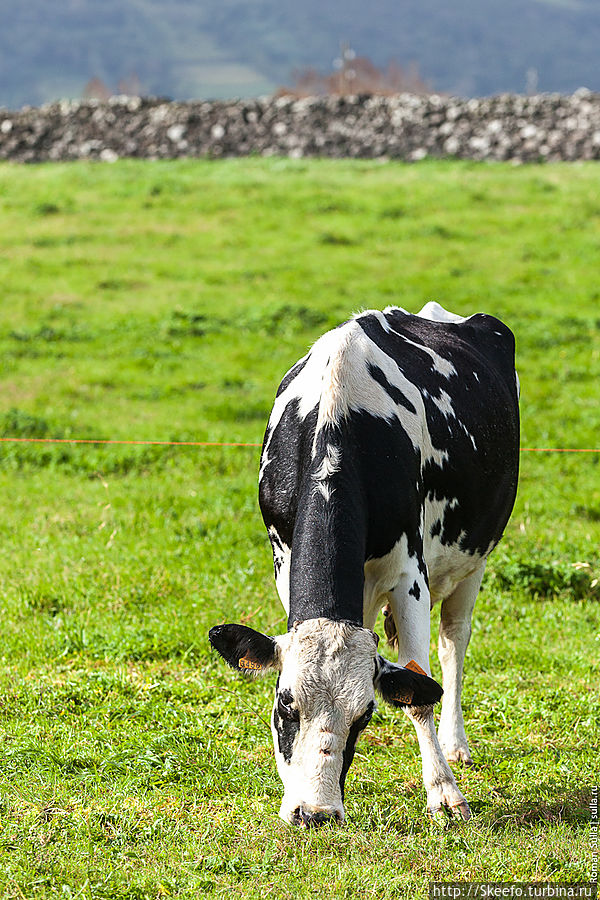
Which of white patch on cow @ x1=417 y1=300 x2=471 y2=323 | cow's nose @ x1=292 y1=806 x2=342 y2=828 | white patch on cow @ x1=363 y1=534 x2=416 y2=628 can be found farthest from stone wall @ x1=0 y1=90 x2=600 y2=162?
cow's nose @ x1=292 y1=806 x2=342 y2=828

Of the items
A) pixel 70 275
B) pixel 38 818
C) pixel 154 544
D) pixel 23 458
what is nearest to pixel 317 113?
pixel 70 275

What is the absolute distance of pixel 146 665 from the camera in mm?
6516

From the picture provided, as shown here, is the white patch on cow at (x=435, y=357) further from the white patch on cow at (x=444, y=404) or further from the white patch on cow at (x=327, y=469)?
the white patch on cow at (x=327, y=469)

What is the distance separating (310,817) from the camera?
12.1 ft

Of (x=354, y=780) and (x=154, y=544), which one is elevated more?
(x=154, y=544)

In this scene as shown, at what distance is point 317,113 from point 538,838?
2406 centimetres

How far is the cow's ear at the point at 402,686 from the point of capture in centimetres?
397

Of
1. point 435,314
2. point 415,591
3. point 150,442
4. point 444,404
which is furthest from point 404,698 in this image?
point 150,442

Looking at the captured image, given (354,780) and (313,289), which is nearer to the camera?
(354,780)

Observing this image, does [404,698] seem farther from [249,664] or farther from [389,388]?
[389,388]

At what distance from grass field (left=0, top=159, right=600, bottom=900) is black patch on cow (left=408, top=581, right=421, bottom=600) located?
3.51 ft

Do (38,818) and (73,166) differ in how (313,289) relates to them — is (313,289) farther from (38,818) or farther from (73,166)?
(38,818)

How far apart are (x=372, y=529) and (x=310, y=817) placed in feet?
4.22

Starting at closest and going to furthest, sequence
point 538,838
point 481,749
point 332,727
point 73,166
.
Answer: point 332,727 → point 538,838 → point 481,749 → point 73,166
